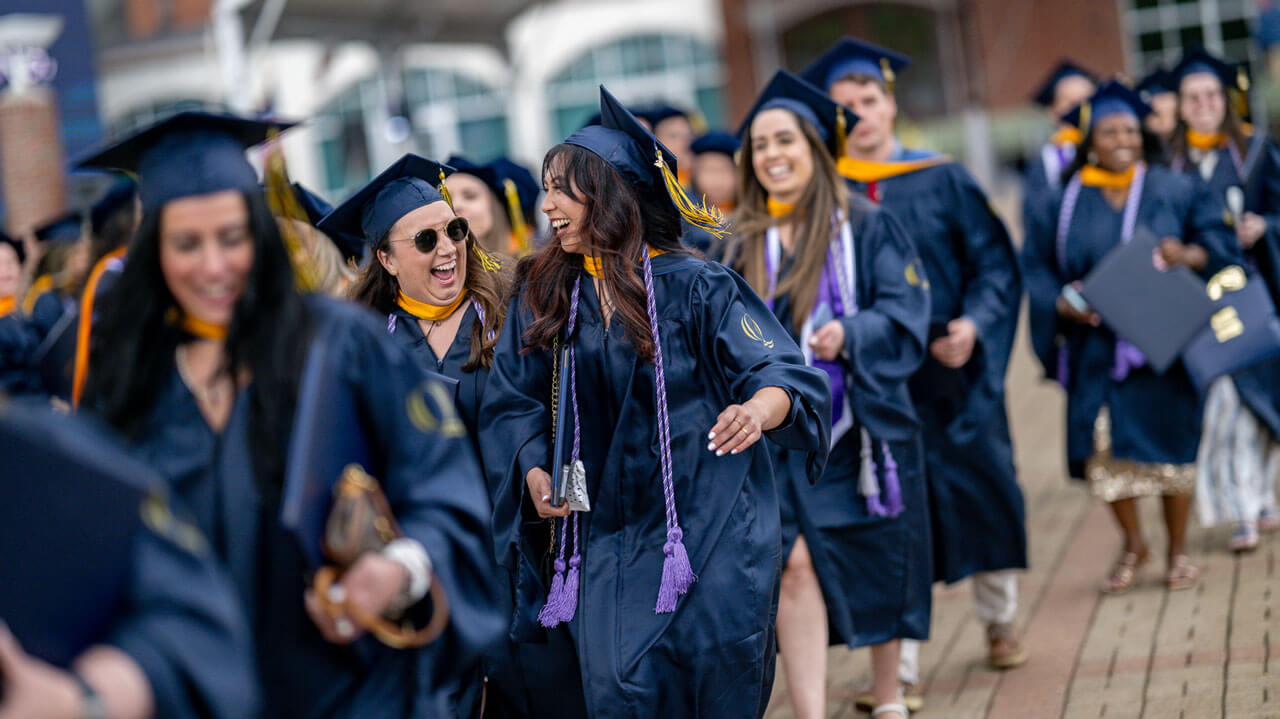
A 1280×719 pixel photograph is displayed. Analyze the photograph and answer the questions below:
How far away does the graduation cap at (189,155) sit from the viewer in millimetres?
2529

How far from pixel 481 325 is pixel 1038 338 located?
11.2 feet

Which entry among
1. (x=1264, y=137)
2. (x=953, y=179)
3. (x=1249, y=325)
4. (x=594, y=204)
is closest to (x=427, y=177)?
(x=594, y=204)

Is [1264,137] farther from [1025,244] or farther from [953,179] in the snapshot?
[953,179]

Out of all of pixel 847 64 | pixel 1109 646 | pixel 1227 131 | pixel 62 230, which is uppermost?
pixel 847 64

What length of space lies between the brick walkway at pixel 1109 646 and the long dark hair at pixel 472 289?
2.02 meters

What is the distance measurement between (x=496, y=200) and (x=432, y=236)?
1694 millimetres

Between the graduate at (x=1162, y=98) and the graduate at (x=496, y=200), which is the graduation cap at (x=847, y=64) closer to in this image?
the graduate at (x=496, y=200)

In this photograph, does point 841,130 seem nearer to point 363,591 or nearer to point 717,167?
point 717,167

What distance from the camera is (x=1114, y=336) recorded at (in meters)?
6.77

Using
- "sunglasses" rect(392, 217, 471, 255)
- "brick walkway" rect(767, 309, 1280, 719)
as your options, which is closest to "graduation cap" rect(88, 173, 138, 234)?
"sunglasses" rect(392, 217, 471, 255)

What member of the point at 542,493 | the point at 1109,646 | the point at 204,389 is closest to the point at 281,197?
the point at 204,389

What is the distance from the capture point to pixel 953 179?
19.1 ft

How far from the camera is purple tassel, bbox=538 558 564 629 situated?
151 inches

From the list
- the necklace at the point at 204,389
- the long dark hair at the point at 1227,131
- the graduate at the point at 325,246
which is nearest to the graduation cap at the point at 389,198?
the graduate at the point at 325,246
